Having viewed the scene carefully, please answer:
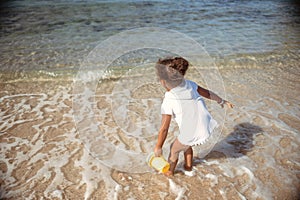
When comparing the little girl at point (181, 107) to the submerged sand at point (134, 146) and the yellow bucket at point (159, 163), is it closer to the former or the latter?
the yellow bucket at point (159, 163)

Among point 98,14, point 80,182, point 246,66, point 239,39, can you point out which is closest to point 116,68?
point 246,66

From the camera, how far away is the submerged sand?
2746mm

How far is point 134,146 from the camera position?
3502mm

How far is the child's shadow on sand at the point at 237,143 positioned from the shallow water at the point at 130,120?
14mm

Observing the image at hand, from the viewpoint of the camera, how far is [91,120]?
4070 mm

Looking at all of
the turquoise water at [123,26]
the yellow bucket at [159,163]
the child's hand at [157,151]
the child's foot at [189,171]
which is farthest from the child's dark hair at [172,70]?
the turquoise water at [123,26]

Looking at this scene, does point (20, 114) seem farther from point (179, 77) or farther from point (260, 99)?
point (260, 99)

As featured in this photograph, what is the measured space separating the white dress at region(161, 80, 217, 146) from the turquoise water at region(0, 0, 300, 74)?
14.3 ft

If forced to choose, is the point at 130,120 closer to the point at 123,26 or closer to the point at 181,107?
the point at 181,107

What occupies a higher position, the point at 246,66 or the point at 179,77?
the point at 179,77

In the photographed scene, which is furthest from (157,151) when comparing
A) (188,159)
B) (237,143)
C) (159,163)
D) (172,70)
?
(237,143)

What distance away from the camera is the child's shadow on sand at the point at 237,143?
3.31 m

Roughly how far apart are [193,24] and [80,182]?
816 cm

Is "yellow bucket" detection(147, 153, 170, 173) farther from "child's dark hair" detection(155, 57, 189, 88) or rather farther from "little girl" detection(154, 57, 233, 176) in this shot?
"child's dark hair" detection(155, 57, 189, 88)
